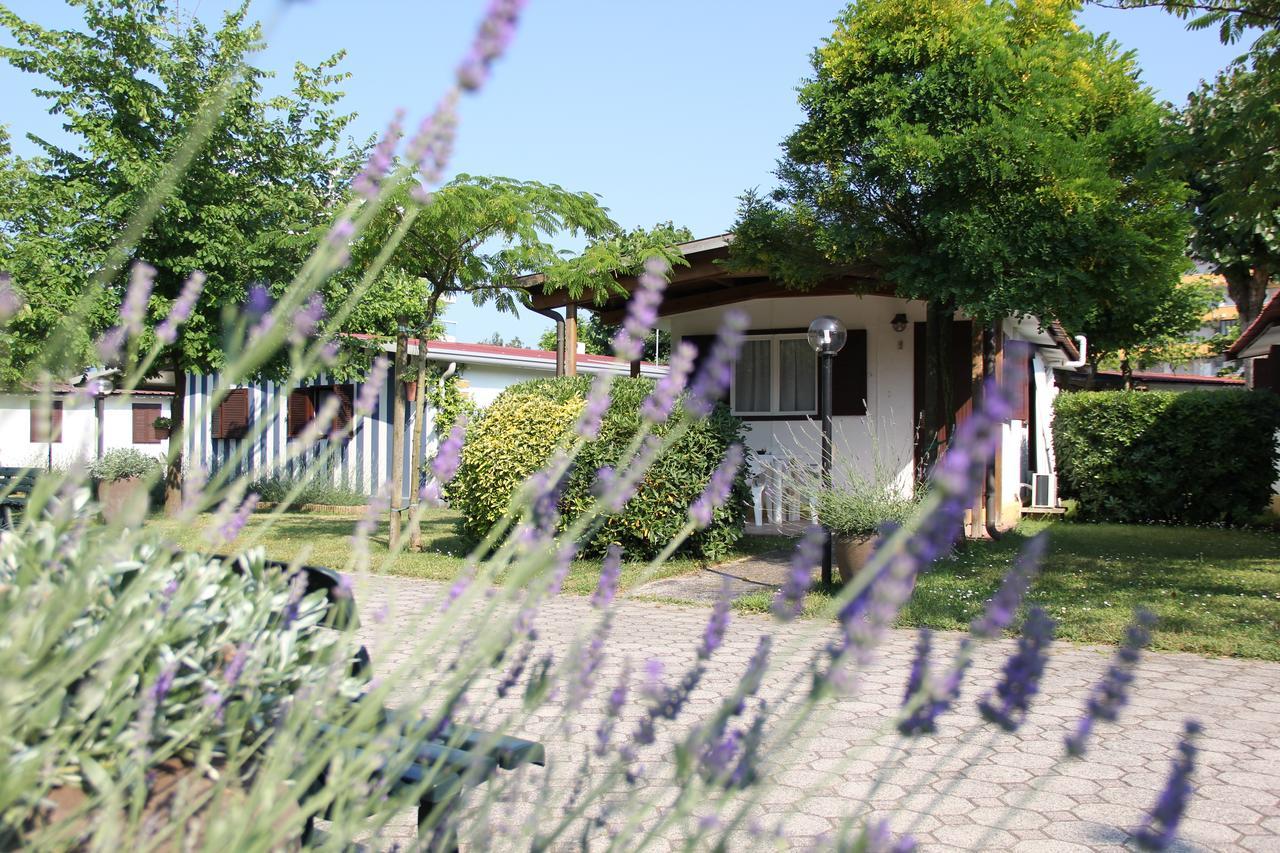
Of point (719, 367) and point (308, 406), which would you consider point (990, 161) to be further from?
point (308, 406)

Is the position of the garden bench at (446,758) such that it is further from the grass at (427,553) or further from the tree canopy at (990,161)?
the tree canopy at (990,161)

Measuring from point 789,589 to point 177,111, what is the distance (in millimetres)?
15957

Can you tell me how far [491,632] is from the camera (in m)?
1.27

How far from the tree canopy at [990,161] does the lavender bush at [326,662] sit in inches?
300

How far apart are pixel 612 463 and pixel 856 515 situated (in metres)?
2.64

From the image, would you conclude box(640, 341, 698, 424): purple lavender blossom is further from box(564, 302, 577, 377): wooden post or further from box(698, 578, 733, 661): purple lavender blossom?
box(564, 302, 577, 377): wooden post

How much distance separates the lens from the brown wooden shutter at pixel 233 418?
1952 centimetres

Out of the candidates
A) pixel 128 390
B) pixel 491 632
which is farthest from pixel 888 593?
pixel 128 390

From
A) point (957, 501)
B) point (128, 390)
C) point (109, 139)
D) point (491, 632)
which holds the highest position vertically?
point (109, 139)

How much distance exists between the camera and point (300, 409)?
58.3ft

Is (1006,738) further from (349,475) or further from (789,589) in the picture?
(349,475)

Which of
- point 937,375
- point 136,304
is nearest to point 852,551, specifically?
point 937,375

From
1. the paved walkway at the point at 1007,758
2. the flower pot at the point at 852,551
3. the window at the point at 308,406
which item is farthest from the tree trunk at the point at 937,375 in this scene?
the window at the point at 308,406

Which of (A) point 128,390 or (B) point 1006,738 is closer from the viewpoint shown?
(A) point 128,390
